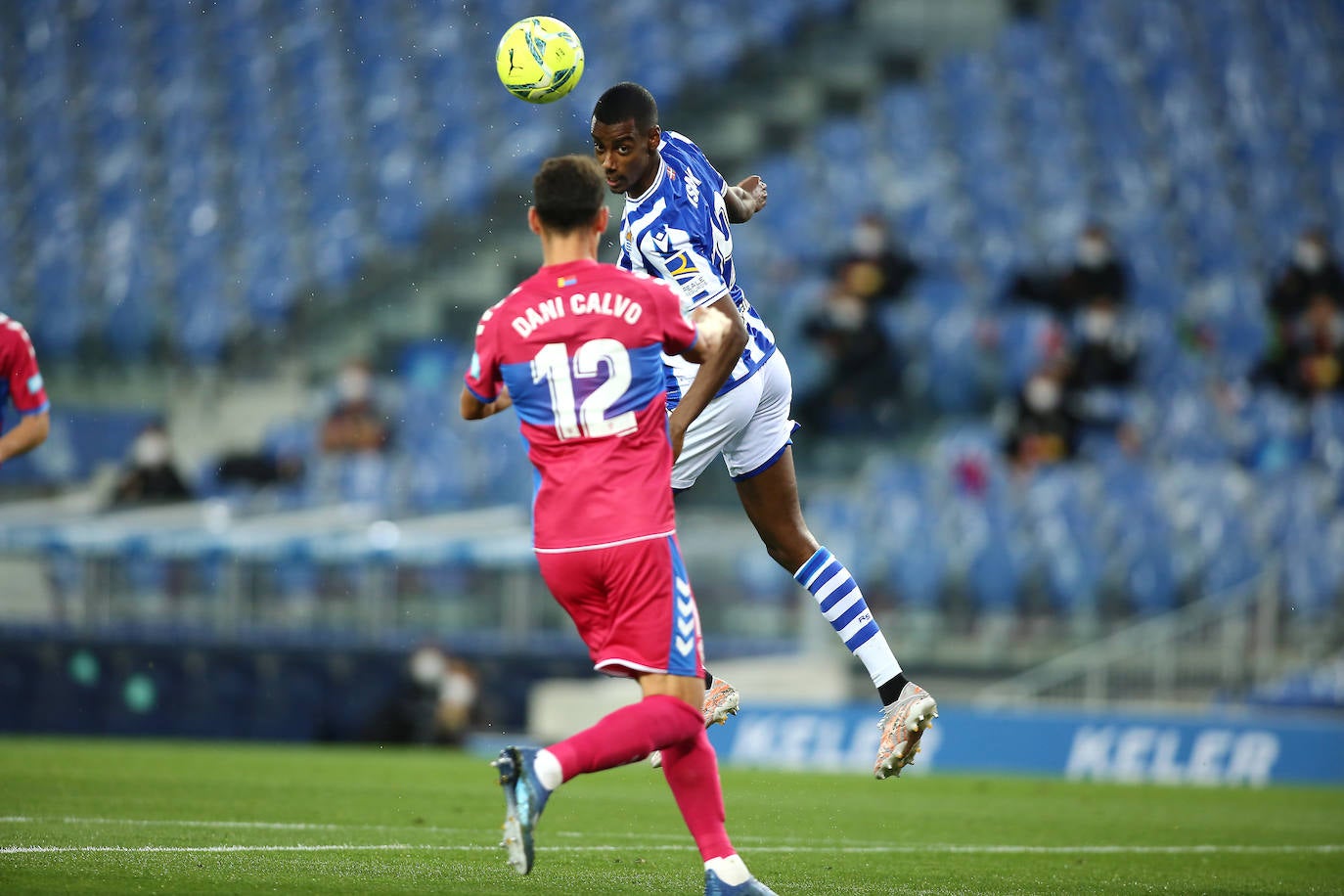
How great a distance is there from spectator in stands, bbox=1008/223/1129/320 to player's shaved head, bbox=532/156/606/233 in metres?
13.7

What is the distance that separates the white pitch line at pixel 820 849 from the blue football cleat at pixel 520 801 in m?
2.05

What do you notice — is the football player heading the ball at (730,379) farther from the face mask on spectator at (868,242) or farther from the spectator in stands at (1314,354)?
the spectator in stands at (1314,354)

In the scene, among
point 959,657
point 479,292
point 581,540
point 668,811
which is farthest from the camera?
point 479,292

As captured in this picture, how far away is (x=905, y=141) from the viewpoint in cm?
2178

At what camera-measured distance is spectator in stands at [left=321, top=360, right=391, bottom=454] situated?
1719cm

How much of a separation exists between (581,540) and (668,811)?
4607mm

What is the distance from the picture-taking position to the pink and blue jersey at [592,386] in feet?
17.3

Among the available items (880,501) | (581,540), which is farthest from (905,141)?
(581,540)

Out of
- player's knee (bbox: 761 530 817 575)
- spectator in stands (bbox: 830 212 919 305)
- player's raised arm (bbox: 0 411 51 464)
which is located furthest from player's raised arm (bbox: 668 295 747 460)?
spectator in stands (bbox: 830 212 919 305)

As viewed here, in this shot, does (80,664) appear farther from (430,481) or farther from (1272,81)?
(1272,81)

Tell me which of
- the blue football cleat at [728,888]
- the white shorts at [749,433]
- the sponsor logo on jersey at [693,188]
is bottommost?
the blue football cleat at [728,888]

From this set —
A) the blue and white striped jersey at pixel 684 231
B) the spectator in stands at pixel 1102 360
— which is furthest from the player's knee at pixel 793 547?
the spectator in stands at pixel 1102 360

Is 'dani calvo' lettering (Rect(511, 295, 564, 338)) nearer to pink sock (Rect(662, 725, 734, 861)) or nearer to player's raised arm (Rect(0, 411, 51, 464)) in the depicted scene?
pink sock (Rect(662, 725, 734, 861))

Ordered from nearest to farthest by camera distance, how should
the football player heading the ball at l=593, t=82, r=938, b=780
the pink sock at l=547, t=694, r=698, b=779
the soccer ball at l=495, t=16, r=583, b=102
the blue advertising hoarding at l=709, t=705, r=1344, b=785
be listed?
the pink sock at l=547, t=694, r=698, b=779
the football player heading the ball at l=593, t=82, r=938, b=780
the soccer ball at l=495, t=16, r=583, b=102
the blue advertising hoarding at l=709, t=705, r=1344, b=785
